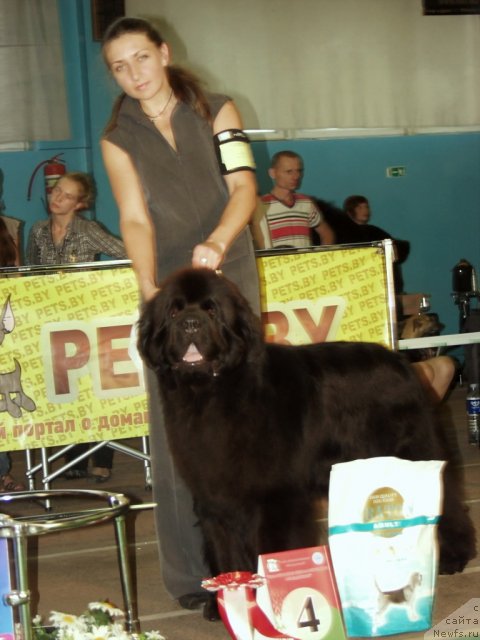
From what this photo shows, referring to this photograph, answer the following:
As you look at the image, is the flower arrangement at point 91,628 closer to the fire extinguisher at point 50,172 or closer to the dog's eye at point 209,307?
the dog's eye at point 209,307

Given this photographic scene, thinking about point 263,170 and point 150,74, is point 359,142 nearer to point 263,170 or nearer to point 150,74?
point 263,170

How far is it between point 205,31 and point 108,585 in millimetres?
7338

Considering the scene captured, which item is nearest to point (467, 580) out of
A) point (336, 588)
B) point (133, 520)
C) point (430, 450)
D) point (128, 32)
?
point (430, 450)

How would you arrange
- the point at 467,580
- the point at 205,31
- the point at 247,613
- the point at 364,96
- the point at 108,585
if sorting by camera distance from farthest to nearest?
1. the point at 364,96
2. the point at 205,31
3. the point at 108,585
4. the point at 467,580
5. the point at 247,613

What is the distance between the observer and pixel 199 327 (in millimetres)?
2631

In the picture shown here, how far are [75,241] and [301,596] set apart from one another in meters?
3.63

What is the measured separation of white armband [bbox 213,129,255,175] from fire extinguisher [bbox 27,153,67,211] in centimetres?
454

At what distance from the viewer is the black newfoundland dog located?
2674mm

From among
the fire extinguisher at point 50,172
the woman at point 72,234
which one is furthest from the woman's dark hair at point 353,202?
the woman at point 72,234

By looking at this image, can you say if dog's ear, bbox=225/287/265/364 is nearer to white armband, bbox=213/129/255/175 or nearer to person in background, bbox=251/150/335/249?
white armband, bbox=213/129/255/175

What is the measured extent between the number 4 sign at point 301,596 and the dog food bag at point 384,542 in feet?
0.35

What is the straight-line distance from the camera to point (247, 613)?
244 cm

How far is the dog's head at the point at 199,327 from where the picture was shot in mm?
2643

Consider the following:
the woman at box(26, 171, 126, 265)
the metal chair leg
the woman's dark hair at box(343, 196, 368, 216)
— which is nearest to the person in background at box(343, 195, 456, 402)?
the woman's dark hair at box(343, 196, 368, 216)
